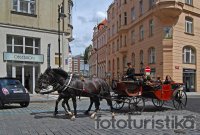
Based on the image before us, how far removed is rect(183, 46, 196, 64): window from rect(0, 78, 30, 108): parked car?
88.5 feet

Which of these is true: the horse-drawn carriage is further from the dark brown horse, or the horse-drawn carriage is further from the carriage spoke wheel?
the dark brown horse

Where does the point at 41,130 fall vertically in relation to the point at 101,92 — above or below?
below

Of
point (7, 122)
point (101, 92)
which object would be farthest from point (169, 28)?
point (7, 122)

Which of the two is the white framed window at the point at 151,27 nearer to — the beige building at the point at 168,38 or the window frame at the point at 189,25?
the beige building at the point at 168,38

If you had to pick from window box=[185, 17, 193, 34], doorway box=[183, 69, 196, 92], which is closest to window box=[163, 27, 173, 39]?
window box=[185, 17, 193, 34]

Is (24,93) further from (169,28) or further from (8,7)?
(169,28)

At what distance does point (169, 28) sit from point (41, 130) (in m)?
32.2

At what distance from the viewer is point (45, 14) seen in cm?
3319

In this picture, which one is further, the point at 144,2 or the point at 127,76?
the point at 144,2

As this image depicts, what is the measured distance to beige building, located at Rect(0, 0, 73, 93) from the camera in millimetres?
30188

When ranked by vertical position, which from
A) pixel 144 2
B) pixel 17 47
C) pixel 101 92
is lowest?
pixel 101 92

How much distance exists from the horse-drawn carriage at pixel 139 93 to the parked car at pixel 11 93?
5151 millimetres

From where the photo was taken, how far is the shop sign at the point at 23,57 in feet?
98.0

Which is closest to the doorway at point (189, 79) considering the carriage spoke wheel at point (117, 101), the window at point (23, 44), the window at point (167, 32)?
the window at point (167, 32)
